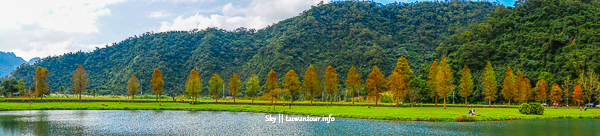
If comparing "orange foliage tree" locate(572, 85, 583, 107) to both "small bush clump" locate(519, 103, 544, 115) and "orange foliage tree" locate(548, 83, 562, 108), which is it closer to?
"orange foliage tree" locate(548, 83, 562, 108)

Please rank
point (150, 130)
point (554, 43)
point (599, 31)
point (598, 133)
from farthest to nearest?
point (554, 43), point (599, 31), point (150, 130), point (598, 133)

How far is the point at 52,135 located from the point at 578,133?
148 ft

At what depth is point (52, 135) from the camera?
94.7ft

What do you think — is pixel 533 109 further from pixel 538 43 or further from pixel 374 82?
pixel 538 43

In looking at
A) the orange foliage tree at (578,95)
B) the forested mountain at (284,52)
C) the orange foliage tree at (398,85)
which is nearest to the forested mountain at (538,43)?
the orange foliage tree at (578,95)

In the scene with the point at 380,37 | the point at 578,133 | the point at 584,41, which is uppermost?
the point at 380,37

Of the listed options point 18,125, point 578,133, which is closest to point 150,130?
point 18,125

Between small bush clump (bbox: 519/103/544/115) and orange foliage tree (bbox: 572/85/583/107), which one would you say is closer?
small bush clump (bbox: 519/103/544/115)

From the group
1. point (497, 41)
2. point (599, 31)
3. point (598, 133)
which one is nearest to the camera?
point (598, 133)

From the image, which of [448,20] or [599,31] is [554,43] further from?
[448,20]

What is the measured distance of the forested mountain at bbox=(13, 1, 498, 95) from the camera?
146 m

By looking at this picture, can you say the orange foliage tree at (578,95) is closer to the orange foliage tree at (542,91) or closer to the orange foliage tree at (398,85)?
the orange foliage tree at (542,91)

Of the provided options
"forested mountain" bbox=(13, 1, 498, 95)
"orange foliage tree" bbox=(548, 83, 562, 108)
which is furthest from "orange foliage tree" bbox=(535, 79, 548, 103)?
"forested mountain" bbox=(13, 1, 498, 95)

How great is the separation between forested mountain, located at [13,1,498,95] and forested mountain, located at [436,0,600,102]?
30.1 meters
